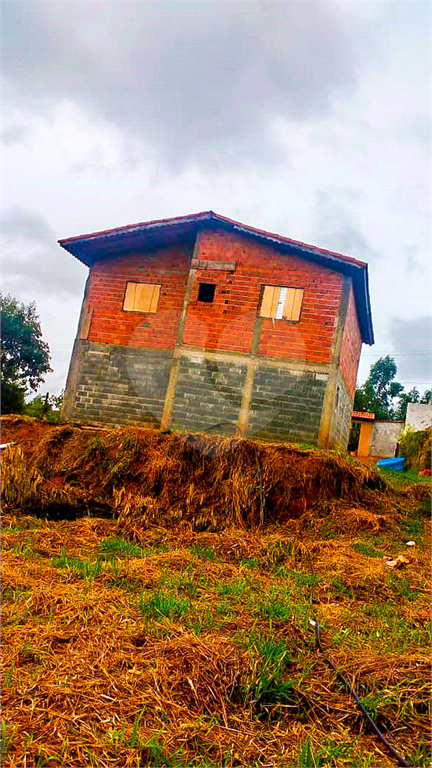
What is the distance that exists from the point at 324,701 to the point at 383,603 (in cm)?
199

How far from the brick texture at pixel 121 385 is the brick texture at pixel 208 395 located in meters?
0.59

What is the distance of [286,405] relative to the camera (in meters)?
12.6

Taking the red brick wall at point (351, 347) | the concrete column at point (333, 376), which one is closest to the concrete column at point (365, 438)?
the red brick wall at point (351, 347)

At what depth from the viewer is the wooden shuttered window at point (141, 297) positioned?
14117 mm

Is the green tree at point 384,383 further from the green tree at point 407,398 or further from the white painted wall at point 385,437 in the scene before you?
the white painted wall at point 385,437

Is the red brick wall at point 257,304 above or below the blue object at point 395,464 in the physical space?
above

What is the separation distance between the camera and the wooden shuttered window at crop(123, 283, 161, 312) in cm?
1412

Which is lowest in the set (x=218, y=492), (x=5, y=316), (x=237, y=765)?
(x=237, y=765)

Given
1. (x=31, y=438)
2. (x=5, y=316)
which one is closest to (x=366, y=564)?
(x=31, y=438)

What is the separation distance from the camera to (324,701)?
251cm

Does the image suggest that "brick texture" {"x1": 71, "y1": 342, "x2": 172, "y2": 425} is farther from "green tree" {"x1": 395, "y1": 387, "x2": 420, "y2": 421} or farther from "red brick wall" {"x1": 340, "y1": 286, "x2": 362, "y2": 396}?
"green tree" {"x1": 395, "y1": 387, "x2": 420, "y2": 421}

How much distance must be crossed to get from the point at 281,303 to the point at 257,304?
59cm

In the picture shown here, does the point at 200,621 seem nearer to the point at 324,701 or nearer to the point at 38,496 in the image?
the point at 324,701

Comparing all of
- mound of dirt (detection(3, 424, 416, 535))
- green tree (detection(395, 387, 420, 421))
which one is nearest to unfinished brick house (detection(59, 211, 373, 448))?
mound of dirt (detection(3, 424, 416, 535))
